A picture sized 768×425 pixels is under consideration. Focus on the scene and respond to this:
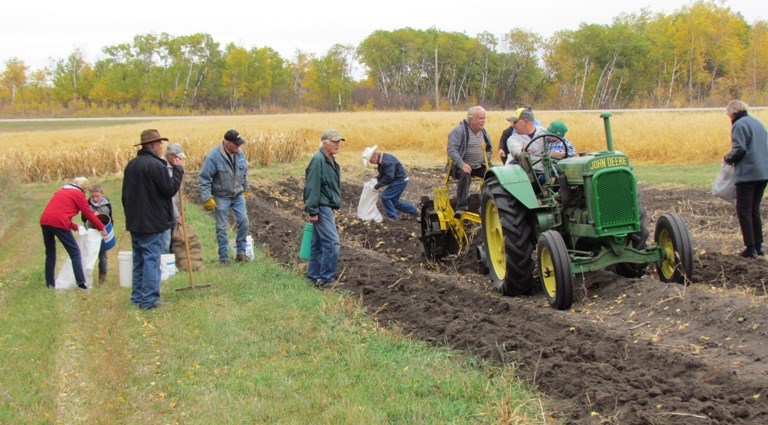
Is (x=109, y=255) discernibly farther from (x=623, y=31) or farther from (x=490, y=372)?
(x=623, y=31)

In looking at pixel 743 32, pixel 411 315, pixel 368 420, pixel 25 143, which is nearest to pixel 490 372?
pixel 368 420

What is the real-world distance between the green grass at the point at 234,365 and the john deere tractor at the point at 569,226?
62.0 inches

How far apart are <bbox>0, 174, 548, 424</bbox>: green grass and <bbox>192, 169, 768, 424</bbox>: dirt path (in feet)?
1.00

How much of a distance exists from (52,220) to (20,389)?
159 inches

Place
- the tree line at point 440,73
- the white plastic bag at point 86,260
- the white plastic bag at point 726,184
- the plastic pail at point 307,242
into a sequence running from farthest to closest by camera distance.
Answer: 1. the tree line at point 440,73
2. the white plastic bag at point 86,260
3. the plastic pail at point 307,242
4. the white plastic bag at point 726,184

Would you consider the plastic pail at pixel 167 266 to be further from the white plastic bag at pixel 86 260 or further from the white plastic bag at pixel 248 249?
the white plastic bag at pixel 248 249

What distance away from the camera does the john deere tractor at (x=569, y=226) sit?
722 centimetres

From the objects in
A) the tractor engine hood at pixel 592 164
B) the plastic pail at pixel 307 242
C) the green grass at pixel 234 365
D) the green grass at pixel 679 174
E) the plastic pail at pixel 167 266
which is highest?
the tractor engine hood at pixel 592 164

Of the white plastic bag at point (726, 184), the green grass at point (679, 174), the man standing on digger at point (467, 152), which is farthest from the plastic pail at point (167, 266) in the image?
the green grass at point (679, 174)

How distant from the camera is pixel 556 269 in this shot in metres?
6.95

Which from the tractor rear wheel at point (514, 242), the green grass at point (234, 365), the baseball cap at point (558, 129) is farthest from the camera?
the baseball cap at point (558, 129)

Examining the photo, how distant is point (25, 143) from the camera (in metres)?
30.0

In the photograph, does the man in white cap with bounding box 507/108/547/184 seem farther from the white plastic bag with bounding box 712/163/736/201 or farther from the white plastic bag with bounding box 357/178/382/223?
the white plastic bag with bounding box 357/178/382/223

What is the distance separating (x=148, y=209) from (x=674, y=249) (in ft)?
17.5
